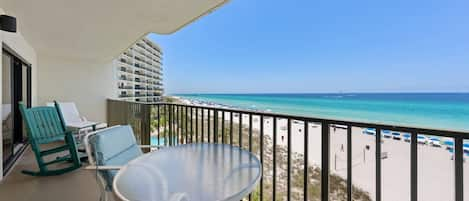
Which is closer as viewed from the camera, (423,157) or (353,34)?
(423,157)

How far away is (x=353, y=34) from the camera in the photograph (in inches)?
731

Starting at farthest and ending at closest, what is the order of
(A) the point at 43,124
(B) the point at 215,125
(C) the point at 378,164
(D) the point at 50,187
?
(A) the point at 43,124, (D) the point at 50,187, (B) the point at 215,125, (C) the point at 378,164

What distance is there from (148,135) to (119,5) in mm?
1799

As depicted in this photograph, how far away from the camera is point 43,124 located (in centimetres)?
328

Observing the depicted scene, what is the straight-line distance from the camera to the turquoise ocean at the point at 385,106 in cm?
1425

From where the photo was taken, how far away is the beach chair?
4.88ft

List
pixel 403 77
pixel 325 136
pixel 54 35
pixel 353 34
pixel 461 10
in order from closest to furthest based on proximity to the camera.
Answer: pixel 325 136 → pixel 54 35 → pixel 461 10 → pixel 403 77 → pixel 353 34

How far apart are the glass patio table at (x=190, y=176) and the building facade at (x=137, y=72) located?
18.5ft

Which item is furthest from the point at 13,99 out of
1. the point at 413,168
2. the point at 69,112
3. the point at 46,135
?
the point at 413,168

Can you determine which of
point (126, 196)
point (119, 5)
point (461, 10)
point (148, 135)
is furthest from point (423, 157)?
point (461, 10)

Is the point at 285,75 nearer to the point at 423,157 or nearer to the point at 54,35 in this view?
the point at 54,35

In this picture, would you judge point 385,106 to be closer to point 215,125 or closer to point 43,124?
point 215,125

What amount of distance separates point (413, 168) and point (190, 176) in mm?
1035

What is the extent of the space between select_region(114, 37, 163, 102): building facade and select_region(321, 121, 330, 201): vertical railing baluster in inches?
237
